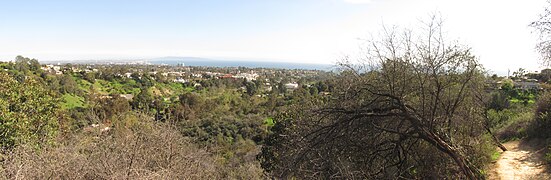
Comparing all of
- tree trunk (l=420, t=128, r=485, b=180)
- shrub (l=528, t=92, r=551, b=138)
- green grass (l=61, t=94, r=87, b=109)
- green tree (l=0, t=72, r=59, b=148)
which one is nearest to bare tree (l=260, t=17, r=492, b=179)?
tree trunk (l=420, t=128, r=485, b=180)

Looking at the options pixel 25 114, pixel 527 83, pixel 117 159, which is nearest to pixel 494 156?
pixel 117 159

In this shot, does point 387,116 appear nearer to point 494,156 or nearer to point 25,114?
point 494,156

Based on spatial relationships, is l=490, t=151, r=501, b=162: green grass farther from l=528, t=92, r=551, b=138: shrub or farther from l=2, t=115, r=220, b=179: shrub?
l=2, t=115, r=220, b=179: shrub

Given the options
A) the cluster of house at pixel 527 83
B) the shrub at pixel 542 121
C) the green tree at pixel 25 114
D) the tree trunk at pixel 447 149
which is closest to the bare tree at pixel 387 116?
the tree trunk at pixel 447 149

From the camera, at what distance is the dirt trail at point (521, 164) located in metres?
7.02

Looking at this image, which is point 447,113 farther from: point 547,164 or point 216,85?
point 216,85

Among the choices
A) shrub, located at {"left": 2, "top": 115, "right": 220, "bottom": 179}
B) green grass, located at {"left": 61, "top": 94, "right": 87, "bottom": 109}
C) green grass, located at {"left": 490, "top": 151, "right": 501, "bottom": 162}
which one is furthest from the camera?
green grass, located at {"left": 61, "top": 94, "right": 87, "bottom": 109}

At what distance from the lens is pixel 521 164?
25.8 ft

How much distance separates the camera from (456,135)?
6.91 metres

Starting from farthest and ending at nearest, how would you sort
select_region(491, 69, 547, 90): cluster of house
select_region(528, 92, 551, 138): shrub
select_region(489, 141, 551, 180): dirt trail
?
select_region(491, 69, 547, 90): cluster of house → select_region(528, 92, 551, 138): shrub → select_region(489, 141, 551, 180): dirt trail

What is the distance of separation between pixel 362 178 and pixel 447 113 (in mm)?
2005

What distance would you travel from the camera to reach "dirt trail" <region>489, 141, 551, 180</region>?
702 cm

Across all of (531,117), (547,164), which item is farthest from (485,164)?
(531,117)

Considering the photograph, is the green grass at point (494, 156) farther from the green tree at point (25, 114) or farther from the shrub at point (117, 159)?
the green tree at point (25, 114)
